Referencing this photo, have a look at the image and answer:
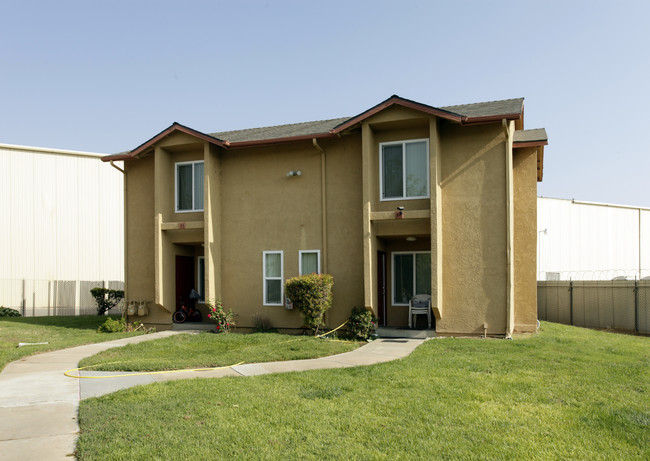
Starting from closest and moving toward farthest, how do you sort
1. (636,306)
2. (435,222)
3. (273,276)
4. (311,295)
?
(435,222), (311,295), (273,276), (636,306)

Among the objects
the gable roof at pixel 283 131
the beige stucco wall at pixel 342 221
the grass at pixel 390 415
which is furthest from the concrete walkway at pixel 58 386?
the gable roof at pixel 283 131

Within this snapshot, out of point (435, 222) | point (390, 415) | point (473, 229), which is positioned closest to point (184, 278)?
point (435, 222)

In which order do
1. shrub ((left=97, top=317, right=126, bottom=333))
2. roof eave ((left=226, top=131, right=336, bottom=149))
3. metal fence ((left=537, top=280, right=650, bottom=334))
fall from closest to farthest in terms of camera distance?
roof eave ((left=226, top=131, right=336, bottom=149)) < shrub ((left=97, top=317, right=126, bottom=333)) < metal fence ((left=537, top=280, right=650, bottom=334))

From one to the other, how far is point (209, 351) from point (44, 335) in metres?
6.40

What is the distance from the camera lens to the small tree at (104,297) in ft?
71.7

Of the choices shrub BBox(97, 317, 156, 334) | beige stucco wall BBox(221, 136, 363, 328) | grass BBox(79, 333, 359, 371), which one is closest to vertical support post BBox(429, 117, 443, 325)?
beige stucco wall BBox(221, 136, 363, 328)

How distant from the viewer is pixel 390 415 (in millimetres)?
6320

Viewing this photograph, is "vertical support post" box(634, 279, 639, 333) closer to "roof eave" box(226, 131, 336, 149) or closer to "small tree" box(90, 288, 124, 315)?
"roof eave" box(226, 131, 336, 149)

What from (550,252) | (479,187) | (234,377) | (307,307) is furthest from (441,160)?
(550,252)

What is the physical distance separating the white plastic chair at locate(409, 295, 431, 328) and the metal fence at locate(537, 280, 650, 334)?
8.21 metres

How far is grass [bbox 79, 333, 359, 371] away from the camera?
395 inches

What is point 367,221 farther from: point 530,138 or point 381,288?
point 530,138

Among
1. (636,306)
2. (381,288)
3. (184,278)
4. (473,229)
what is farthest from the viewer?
(636,306)

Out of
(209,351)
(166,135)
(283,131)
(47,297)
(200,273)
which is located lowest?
(47,297)
